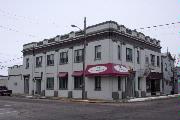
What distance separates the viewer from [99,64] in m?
31.2

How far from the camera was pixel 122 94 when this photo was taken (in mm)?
31438

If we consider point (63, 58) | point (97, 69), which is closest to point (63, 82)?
point (63, 58)

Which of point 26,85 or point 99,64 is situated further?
point 26,85

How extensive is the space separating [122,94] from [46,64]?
15380 millimetres

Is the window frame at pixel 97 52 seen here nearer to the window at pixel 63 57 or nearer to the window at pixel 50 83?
the window at pixel 63 57

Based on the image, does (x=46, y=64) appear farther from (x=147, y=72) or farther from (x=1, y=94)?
(x=147, y=72)

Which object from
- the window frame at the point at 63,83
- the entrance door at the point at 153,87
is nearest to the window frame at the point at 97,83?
the window frame at the point at 63,83

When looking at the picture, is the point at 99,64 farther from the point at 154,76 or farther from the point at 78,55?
the point at 154,76

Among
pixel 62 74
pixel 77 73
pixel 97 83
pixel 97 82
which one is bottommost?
pixel 97 83

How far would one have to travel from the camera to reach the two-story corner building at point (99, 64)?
30.8 meters

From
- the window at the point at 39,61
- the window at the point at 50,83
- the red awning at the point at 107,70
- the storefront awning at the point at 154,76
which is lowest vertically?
the window at the point at 50,83

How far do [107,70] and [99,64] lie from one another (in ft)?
6.77

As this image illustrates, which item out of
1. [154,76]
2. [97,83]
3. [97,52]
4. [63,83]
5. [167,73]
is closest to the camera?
[97,83]

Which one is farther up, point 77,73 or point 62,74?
point 77,73
